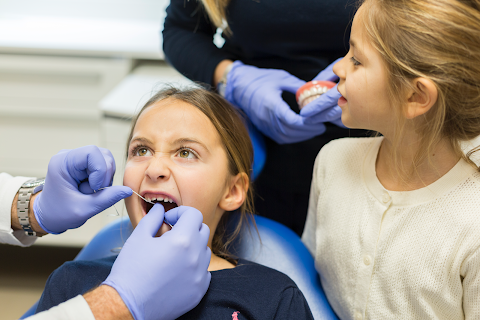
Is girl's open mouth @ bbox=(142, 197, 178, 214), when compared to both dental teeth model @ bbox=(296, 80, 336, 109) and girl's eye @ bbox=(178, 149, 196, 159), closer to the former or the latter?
girl's eye @ bbox=(178, 149, 196, 159)

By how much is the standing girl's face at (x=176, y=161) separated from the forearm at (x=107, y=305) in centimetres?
27

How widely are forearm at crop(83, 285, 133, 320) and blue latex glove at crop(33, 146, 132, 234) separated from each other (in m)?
0.23

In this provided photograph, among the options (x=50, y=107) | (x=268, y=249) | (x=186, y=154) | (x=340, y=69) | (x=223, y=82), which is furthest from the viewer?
(x=50, y=107)

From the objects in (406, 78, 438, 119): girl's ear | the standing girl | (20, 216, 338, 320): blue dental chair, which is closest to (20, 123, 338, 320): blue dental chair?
(20, 216, 338, 320): blue dental chair

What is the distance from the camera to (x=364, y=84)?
0.89 m

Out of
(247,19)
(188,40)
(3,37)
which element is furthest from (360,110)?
(3,37)

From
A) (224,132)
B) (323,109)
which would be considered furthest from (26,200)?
(323,109)

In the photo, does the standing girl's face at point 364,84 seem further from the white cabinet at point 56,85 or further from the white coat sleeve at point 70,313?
the white cabinet at point 56,85

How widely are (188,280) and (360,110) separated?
1.69 feet

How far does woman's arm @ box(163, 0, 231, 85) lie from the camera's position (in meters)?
1.42

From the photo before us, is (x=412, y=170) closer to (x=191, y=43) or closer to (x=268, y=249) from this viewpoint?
(x=268, y=249)

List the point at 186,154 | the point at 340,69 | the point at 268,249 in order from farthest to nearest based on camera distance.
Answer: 1. the point at 268,249
2. the point at 186,154
3. the point at 340,69

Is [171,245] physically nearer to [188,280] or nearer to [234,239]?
[188,280]

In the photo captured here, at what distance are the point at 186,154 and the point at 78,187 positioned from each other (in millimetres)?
268
